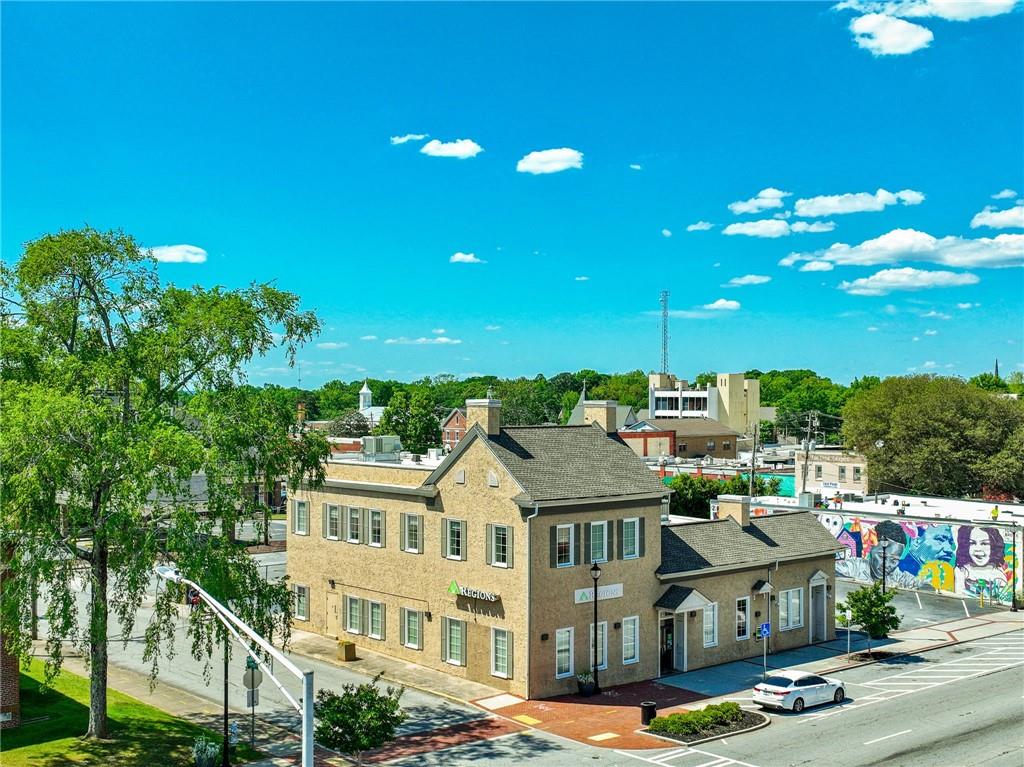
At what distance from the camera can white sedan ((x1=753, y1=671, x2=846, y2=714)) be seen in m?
35.1

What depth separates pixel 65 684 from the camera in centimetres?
3722

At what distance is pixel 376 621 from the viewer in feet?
146

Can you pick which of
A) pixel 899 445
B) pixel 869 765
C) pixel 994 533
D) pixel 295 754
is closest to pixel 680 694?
pixel 869 765

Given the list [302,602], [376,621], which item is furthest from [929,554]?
[302,602]

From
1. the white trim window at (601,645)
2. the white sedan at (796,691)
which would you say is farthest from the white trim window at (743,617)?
the white trim window at (601,645)

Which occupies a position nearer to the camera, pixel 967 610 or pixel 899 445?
pixel 967 610

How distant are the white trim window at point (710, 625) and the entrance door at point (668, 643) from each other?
1.55m

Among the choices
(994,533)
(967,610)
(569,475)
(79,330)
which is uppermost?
(79,330)

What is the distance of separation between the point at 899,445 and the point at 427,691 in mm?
63613

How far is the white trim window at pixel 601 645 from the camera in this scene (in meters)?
38.4

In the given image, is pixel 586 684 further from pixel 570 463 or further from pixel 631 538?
pixel 570 463

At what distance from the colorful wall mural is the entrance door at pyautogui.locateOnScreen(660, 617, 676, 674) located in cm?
2009

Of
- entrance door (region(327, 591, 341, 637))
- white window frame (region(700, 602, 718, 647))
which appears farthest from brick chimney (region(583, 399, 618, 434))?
entrance door (region(327, 591, 341, 637))

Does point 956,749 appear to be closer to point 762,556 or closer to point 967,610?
point 762,556
